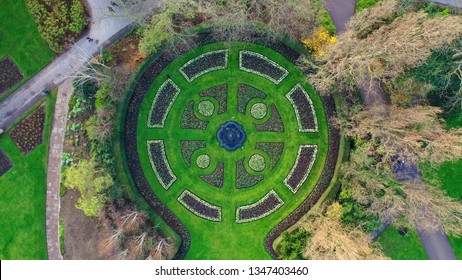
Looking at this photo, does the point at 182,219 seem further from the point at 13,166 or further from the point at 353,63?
the point at 353,63

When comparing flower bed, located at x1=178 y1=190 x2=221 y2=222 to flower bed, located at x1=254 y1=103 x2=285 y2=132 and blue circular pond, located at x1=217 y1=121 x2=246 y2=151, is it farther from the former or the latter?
flower bed, located at x1=254 y1=103 x2=285 y2=132

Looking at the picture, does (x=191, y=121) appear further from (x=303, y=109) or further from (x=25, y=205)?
(x=25, y=205)

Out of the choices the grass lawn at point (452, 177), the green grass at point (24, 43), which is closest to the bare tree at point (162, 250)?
the green grass at point (24, 43)

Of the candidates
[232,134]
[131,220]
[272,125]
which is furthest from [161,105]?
[131,220]

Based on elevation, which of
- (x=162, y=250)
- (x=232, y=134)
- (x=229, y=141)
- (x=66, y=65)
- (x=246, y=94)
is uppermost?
(x=66, y=65)

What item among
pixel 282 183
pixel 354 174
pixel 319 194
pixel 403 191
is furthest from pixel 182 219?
pixel 403 191

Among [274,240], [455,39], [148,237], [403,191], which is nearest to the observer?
[455,39]
